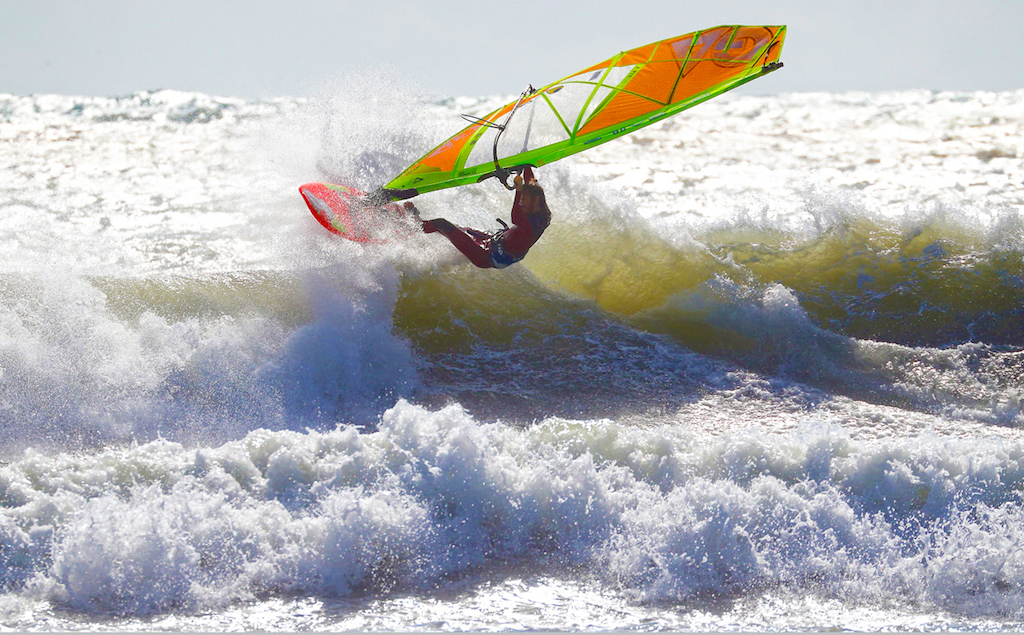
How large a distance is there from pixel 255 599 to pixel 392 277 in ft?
12.7

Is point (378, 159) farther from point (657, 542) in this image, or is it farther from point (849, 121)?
point (849, 121)

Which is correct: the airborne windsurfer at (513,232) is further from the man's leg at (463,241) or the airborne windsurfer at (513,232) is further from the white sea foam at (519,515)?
the white sea foam at (519,515)

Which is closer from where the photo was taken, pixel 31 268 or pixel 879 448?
pixel 879 448

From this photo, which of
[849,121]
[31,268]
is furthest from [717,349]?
[849,121]

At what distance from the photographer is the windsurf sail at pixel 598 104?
7305 mm

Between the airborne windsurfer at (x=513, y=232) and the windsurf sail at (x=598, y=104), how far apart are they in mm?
258

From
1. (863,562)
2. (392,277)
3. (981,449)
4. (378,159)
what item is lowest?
(863,562)

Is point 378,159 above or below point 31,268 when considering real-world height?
above

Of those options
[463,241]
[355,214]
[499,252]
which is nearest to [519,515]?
[499,252]

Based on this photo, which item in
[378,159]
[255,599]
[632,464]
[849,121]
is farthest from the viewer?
[849,121]

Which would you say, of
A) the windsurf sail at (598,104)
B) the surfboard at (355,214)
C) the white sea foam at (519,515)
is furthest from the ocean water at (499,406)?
the windsurf sail at (598,104)

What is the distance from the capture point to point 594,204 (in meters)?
9.41

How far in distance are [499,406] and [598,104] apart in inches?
117

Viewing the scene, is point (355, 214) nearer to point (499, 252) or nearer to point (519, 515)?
point (499, 252)
